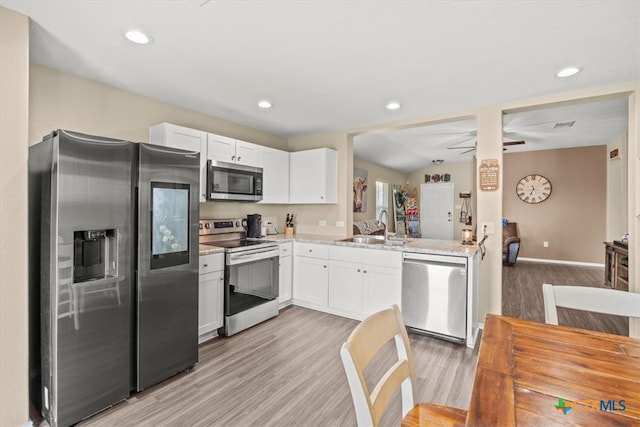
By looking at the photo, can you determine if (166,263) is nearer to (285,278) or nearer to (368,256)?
(285,278)

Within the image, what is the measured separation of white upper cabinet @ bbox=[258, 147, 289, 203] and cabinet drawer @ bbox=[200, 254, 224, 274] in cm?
122

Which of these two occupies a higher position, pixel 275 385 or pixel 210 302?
pixel 210 302

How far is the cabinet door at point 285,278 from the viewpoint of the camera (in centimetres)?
365

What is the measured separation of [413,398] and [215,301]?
219cm

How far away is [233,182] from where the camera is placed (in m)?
3.38

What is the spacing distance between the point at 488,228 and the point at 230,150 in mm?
3015

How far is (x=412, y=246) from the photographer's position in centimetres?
312

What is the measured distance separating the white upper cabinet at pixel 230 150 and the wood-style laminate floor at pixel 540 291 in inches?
145

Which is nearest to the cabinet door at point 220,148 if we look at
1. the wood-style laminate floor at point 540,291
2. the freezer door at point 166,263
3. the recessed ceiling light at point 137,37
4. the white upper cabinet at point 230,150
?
the white upper cabinet at point 230,150

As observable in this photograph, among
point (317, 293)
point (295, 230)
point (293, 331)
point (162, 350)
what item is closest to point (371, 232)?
point (295, 230)

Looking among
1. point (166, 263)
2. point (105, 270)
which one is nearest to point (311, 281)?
point (166, 263)

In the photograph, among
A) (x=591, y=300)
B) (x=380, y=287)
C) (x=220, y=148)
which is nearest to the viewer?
(x=591, y=300)

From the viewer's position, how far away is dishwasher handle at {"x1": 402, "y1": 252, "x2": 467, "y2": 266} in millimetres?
2758

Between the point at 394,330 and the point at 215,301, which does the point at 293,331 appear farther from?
the point at 394,330
